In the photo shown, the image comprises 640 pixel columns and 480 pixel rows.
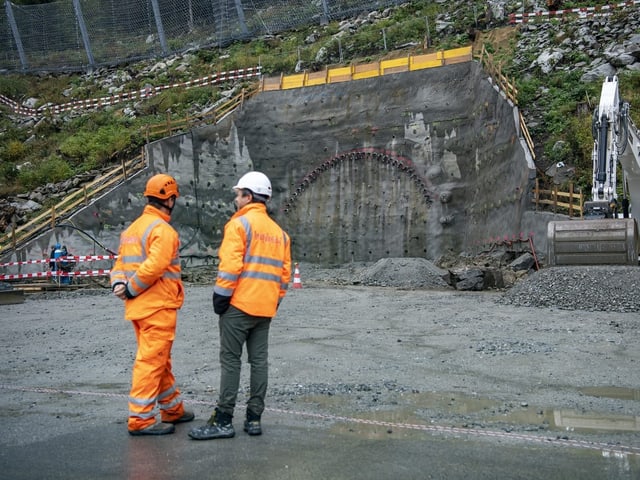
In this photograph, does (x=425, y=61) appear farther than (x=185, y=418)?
Yes

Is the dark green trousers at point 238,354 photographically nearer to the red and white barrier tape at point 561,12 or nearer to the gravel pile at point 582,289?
the gravel pile at point 582,289

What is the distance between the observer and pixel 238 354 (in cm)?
533

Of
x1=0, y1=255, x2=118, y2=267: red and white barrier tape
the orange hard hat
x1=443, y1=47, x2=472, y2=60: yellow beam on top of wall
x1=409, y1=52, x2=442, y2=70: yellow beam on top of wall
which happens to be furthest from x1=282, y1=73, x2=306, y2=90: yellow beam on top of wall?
the orange hard hat

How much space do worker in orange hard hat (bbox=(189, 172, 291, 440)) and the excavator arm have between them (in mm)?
10858

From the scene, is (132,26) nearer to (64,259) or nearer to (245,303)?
(64,259)

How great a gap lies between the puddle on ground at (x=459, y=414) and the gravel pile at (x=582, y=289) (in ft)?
20.8

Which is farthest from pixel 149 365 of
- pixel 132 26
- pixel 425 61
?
pixel 132 26

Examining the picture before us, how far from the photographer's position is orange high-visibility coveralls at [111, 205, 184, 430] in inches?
210

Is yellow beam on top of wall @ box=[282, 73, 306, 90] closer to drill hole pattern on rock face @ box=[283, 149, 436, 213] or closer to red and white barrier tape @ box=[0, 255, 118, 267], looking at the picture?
drill hole pattern on rock face @ box=[283, 149, 436, 213]

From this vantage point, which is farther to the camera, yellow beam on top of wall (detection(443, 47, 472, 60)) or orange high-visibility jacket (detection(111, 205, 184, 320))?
yellow beam on top of wall (detection(443, 47, 472, 60))

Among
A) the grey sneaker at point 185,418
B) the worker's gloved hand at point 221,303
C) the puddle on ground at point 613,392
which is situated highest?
the worker's gloved hand at point 221,303

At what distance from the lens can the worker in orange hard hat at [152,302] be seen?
5.34 meters

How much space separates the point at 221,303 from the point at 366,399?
6.36ft

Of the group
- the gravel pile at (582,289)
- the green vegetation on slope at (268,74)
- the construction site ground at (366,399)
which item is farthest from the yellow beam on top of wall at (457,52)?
the construction site ground at (366,399)
